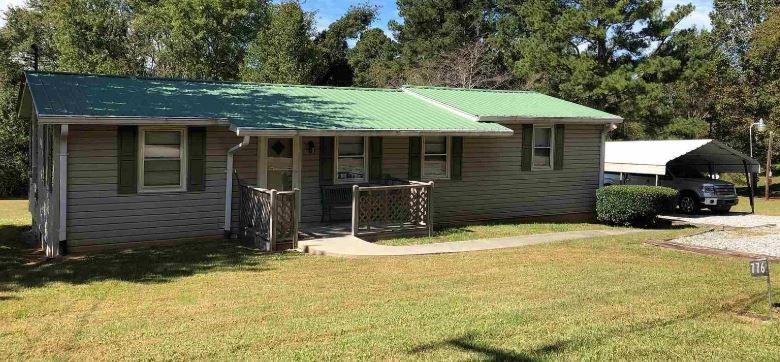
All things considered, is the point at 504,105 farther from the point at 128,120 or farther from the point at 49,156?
the point at 49,156

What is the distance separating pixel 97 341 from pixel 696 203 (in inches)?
772

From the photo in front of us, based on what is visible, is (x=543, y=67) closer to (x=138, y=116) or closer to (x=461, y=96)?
(x=461, y=96)

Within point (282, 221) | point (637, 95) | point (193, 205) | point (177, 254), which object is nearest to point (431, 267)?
point (282, 221)

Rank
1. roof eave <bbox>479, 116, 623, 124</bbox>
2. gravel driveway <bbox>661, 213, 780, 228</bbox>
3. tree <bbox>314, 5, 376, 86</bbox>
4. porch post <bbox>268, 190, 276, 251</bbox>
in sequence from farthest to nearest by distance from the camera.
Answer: tree <bbox>314, 5, 376, 86</bbox> < gravel driveway <bbox>661, 213, 780, 228</bbox> < roof eave <bbox>479, 116, 623, 124</bbox> < porch post <bbox>268, 190, 276, 251</bbox>

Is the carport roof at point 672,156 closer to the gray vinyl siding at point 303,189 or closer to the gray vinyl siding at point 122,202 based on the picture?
the gray vinyl siding at point 303,189

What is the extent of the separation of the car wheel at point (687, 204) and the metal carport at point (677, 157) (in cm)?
134

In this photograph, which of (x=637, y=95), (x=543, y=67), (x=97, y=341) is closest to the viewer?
(x=97, y=341)

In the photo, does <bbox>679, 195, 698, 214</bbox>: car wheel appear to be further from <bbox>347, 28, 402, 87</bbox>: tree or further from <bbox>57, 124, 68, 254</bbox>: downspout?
<bbox>347, 28, 402, 87</bbox>: tree

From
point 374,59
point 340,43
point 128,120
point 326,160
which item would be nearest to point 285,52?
point 374,59

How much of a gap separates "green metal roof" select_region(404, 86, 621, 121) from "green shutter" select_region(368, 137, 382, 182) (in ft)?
8.80

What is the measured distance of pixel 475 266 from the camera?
959 cm

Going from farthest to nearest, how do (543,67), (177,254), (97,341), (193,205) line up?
(543,67) → (193,205) → (177,254) → (97,341)

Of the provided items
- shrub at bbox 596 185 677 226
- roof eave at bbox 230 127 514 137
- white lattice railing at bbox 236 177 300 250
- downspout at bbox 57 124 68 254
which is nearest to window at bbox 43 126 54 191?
downspout at bbox 57 124 68 254

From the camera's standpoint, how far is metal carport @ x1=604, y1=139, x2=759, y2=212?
63.0 feet
